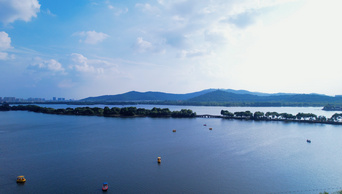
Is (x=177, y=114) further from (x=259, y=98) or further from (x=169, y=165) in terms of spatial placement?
(x=259, y=98)

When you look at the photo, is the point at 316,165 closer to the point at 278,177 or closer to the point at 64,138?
the point at 278,177

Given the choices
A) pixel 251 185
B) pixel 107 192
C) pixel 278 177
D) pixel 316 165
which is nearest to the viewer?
pixel 107 192

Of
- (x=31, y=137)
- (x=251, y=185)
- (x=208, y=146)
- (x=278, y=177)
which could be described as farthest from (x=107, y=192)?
(x=31, y=137)

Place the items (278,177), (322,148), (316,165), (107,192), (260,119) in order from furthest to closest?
(260,119), (322,148), (316,165), (278,177), (107,192)

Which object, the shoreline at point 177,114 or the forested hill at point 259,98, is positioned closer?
the shoreline at point 177,114

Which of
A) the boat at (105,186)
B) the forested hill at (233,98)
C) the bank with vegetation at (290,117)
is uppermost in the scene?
the forested hill at (233,98)

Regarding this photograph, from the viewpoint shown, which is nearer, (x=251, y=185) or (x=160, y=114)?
(x=251, y=185)

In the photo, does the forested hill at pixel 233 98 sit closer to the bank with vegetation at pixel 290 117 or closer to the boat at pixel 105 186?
the bank with vegetation at pixel 290 117

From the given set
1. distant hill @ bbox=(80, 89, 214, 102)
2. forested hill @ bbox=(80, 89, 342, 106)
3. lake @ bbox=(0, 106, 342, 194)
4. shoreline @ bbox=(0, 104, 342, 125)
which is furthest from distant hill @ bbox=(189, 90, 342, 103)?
lake @ bbox=(0, 106, 342, 194)

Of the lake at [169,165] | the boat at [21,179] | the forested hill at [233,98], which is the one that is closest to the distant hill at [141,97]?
the forested hill at [233,98]

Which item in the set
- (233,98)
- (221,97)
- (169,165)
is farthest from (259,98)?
(169,165)

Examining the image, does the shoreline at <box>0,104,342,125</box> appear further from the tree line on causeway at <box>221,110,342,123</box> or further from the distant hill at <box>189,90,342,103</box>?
the distant hill at <box>189,90,342,103</box>
